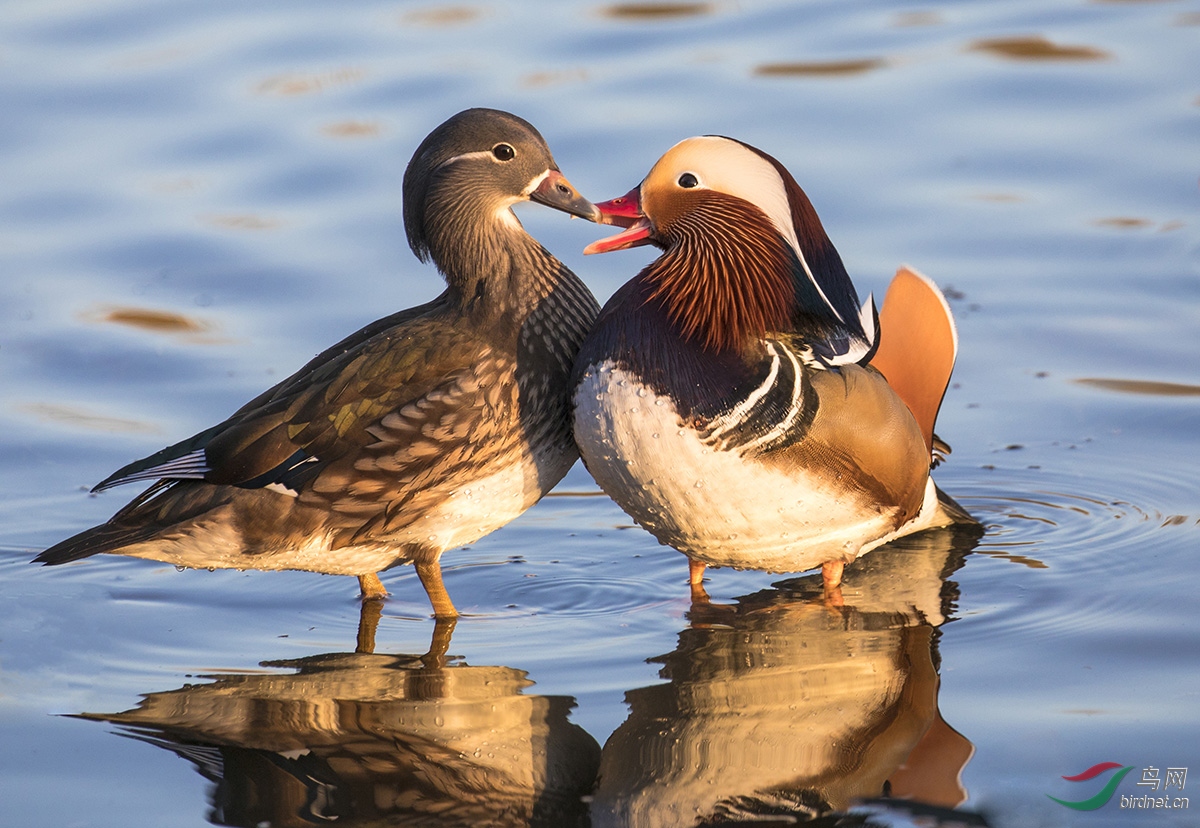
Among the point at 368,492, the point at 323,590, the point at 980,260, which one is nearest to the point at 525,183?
the point at 368,492

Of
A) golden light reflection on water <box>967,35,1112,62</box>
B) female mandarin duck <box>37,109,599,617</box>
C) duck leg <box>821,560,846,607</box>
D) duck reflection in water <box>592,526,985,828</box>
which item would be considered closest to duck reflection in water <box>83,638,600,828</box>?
duck reflection in water <box>592,526,985,828</box>

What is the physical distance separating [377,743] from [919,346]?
2037 mm

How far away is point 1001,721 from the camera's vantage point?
12.4 feet

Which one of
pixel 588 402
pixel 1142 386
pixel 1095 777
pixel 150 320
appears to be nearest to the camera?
pixel 1095 777

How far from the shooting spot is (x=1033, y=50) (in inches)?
359

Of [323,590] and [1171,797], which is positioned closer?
[1171,797]

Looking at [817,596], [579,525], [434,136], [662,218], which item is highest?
[434,136]

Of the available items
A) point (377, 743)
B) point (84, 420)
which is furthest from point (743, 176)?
point (84, 420)

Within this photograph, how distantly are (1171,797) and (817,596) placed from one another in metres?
1.42

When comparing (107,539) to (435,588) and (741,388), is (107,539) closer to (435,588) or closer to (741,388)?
(435,588)

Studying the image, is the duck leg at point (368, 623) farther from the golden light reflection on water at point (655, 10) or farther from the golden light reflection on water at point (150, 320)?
the golden light reflection on water at point (655, 10)

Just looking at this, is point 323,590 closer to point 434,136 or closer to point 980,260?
point 434,136

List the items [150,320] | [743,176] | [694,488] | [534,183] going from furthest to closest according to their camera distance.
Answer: [150,320] → [534,183] → [743,176] → [694,488]

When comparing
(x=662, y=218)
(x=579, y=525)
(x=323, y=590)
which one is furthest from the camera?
(x=579, y=525)
